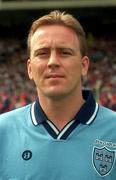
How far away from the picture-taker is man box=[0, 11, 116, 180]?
2518mm

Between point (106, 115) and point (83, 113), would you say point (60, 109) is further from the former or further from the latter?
point (106, 115)

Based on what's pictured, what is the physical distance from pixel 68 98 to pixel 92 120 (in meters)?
0.15

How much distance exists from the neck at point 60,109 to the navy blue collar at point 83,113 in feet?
0.08

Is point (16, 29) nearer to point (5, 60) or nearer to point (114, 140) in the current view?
point (5, 60)

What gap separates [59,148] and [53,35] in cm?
48

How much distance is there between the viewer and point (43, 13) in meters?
23.8

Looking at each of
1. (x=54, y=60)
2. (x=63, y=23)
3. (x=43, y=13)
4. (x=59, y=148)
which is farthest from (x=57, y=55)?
(x=43, y=13)

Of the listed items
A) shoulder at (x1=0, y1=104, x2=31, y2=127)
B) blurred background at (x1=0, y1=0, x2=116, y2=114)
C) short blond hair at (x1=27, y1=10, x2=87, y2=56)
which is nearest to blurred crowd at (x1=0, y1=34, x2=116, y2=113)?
blurred background at (x1=0, y1=0, x2=116, y2=114)

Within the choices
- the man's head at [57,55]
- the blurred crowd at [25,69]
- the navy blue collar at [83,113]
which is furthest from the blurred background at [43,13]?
the man's head at [57,55]

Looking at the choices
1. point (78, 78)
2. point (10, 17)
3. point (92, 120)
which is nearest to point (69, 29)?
point (78, 78)

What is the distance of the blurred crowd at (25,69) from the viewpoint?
18297 mm

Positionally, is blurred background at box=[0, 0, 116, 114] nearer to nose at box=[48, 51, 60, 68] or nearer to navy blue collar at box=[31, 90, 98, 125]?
navy blue collar at box=[31, 90, 98, 125]

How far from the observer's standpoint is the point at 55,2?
22844 mm

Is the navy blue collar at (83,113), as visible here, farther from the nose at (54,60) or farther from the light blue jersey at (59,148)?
the nose at (54,60)
